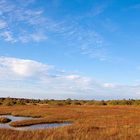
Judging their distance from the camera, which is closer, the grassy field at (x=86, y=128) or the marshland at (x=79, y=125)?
the grassy field at (x=86, y=128)

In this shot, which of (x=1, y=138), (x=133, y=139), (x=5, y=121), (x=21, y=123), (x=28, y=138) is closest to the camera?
(x=1, y=138)

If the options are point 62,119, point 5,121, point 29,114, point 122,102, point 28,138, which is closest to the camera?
point 28,138

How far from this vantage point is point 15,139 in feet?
42.4

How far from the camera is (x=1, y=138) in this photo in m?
12.4

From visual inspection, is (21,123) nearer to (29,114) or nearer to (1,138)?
(29,114)

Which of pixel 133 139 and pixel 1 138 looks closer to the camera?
pixel 1 138

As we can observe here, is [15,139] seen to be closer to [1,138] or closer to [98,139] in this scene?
[1,138]

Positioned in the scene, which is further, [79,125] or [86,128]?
[79,125]

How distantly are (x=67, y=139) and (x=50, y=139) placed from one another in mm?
1054

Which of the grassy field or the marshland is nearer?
the grassy field

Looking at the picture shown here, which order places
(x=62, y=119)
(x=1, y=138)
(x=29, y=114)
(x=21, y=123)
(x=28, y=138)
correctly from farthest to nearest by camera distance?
(x=29, y=114), (x=62, y=119), (x=21, y=123), (x=28, y=138), (x=1, y=138)

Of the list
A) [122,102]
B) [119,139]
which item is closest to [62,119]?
[119,139]

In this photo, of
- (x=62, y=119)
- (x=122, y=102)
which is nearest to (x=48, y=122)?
(x=62, y=119)

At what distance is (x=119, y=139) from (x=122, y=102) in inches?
3315
